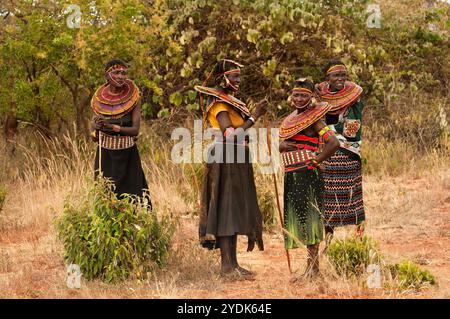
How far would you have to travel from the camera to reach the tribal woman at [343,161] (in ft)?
21.6

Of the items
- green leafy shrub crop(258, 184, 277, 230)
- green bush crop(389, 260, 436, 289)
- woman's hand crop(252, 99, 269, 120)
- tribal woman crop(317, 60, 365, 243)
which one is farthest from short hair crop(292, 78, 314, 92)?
green leafy shrub crop(258, 184, 277, 230)

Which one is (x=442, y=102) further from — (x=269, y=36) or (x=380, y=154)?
(x=269, y=36)

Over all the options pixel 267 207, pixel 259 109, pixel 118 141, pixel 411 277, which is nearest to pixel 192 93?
pixel 267 207

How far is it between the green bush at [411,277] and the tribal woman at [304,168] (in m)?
0.63

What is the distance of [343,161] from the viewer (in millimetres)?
6652

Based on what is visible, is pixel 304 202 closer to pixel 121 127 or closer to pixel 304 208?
pixel 304 208

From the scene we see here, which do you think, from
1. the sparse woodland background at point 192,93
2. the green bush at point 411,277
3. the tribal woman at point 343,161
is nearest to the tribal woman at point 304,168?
the green bush at point 411,277

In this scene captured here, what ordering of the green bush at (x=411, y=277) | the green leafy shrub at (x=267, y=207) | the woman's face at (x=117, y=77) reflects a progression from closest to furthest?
the green bush at (x=411, y=277)
the woman's face at (x=117, y=77)
the green leafy shrub at (x=267, y=207)

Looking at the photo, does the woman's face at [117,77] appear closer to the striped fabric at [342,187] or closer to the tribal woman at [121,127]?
the tribal woman at [121,127]

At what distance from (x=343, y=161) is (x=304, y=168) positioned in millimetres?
1112

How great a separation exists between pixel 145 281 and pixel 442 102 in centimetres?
971

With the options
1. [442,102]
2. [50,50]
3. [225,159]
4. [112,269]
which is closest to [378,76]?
[442,102]

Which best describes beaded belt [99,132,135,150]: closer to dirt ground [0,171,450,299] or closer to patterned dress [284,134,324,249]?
dirt ground [0,171,450,299]

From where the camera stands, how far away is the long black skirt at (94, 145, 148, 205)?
6.61 metres
